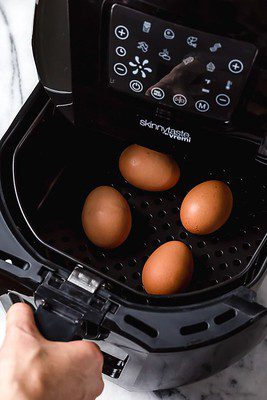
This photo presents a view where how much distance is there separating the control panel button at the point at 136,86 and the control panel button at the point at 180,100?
0.03 meters

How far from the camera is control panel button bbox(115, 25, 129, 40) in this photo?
0.64 m

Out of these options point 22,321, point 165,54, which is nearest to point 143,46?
point 165,54

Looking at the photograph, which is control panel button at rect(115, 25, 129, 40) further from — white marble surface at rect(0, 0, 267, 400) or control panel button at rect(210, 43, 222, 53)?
white marble surface at rect(0, 0, 267, 400)

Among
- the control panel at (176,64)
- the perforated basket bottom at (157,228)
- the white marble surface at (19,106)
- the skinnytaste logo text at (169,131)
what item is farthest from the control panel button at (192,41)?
the white marble surface at (19,106)

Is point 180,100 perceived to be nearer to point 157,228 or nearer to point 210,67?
point 210,67

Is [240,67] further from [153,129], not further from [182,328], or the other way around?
[182,328]

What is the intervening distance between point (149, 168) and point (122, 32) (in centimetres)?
20

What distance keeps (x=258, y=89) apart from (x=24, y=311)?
30 centimetres

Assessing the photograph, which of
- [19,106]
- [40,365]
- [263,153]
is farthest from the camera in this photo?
[19,106]

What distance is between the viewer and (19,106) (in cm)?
105

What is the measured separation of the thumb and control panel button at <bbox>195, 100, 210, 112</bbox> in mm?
248

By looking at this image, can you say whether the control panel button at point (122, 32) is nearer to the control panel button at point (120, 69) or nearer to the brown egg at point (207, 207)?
the control panel button at point (120, 69)

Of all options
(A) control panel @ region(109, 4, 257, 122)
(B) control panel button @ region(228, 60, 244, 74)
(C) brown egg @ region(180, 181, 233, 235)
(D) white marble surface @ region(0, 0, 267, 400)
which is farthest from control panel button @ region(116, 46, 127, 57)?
(D) white marble surface @ region(0, 0, 267, 400)

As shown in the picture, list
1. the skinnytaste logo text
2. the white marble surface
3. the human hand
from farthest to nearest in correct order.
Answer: the white marble surface < the skinnytaste logo text < the human hand
